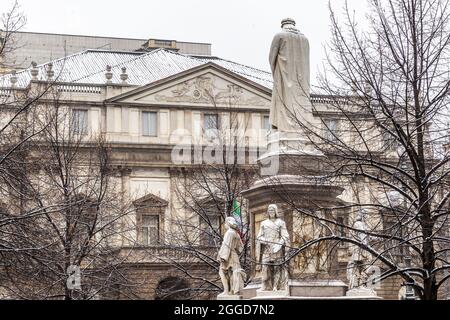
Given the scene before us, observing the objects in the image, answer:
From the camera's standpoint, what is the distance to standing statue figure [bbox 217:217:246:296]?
21234mm

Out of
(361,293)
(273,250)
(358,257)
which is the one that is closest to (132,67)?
(358,257)

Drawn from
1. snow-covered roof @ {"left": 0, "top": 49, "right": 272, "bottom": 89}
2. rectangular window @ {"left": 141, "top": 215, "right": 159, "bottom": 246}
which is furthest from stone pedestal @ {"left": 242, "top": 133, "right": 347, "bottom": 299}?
snow-covered roof @ {"left": 0, "top": 49, "right": 272, "bottom": 89}

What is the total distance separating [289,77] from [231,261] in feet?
11.6

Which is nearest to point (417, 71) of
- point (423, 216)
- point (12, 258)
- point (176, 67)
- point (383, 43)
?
point (383, 43)

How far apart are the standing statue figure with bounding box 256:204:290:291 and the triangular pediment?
39525 mm

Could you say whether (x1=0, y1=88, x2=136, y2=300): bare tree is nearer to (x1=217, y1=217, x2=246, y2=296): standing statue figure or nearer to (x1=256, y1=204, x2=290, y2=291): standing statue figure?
(x1=217, y1=217, x2=246, y2=296): standing statue figure

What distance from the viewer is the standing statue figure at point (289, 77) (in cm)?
2116

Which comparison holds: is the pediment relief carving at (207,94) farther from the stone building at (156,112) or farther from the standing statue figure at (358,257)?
the standing statue figure at (358,257)

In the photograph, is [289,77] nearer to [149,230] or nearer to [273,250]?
[273,250]

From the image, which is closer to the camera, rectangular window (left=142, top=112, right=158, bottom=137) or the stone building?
the stone building

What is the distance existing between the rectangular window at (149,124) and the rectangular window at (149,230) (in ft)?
19.3

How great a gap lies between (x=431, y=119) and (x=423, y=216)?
1659 millimetres

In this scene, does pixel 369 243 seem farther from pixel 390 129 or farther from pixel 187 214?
pixel 187 214

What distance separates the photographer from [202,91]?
60.4m
